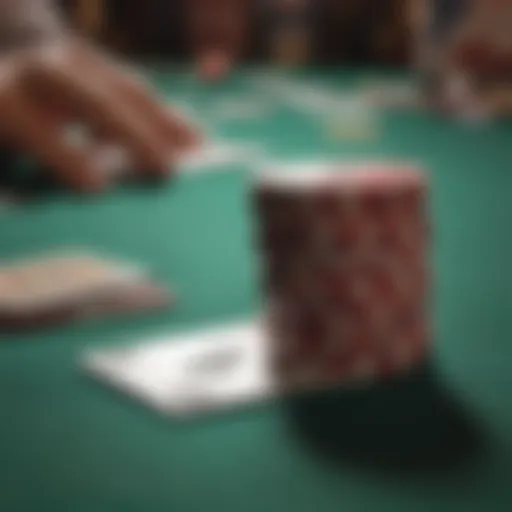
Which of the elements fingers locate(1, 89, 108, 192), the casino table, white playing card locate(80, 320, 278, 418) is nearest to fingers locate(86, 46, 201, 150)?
fingers locate(1, 89, 108, 192)

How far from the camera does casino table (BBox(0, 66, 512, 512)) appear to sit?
2.86 ft

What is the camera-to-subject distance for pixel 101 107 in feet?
6.77

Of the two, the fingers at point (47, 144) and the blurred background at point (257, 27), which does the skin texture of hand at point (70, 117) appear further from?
the blurred background at point (257, 27)

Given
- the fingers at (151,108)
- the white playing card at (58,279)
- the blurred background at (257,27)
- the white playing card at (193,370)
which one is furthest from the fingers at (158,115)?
the blurred background at (257,27)

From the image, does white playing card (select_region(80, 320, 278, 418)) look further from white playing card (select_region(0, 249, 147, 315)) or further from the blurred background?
the blurred background

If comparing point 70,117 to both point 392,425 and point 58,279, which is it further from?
point 392,425

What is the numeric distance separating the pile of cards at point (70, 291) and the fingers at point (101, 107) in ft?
2.03

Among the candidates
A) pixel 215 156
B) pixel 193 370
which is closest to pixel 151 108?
pixel 215 156

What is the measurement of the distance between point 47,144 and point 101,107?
0.11 metres

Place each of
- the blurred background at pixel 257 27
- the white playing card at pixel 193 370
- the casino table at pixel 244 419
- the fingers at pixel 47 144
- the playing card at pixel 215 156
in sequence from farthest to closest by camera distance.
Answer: the blurred background at pixel 257 27 < the playing card at pixel 215 156 < the fingers at pixel 47 144 < the white playing card at pixel 193 370 < the casino table at pixel 244 419

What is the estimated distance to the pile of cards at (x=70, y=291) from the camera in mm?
1268

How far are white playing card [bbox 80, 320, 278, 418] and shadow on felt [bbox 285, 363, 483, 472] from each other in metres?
0.05

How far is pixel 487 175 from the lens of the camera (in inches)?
80.7

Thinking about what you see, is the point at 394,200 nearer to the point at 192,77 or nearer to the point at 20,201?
the point at 20,201
